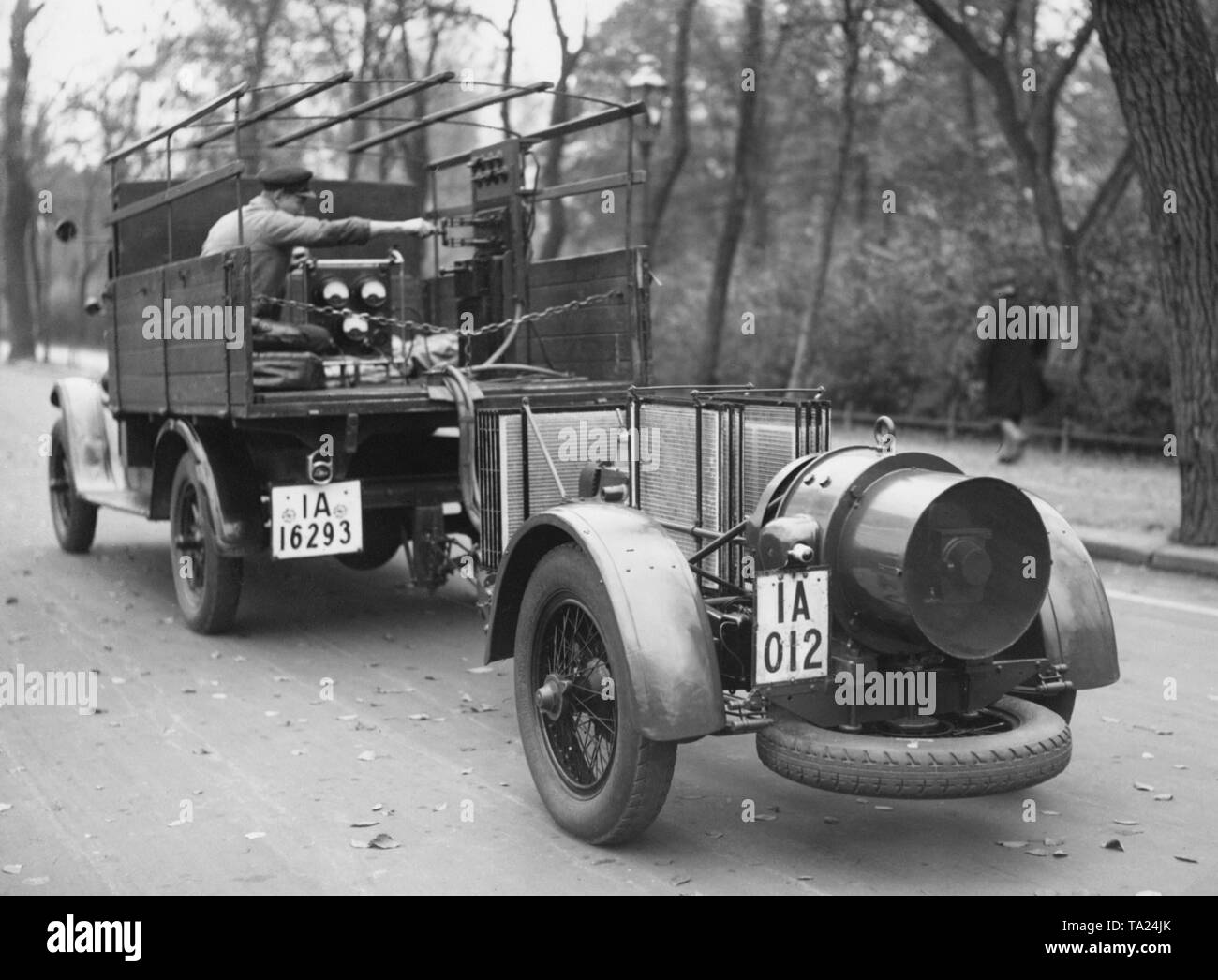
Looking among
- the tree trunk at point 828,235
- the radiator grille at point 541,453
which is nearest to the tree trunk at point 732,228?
the tree trunk at point 828,235

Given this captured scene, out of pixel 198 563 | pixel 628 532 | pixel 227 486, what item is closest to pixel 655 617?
pixel 628 532

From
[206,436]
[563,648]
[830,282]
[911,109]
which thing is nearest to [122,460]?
[206,436]

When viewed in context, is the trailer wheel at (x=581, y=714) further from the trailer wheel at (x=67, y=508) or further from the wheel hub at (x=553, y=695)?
the trailer wheel at (x=67, y=508)

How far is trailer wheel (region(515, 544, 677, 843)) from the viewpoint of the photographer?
426 cm

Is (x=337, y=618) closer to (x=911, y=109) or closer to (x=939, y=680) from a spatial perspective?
(x=939, y=680)

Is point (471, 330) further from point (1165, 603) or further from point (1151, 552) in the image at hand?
point (1151, 552)

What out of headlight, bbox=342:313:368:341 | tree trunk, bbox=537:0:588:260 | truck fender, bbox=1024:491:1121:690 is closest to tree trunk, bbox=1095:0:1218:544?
headlight, bbox=342:313:368:341

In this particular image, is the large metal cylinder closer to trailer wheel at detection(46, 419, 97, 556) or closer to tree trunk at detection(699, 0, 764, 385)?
trailer wheel at detection(46, 419, 97, 556)

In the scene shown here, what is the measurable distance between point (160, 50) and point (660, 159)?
10.7m

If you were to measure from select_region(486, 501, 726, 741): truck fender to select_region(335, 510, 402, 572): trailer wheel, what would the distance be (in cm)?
397

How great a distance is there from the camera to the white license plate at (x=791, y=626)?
162 inches

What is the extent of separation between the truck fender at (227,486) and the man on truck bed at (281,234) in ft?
1.93

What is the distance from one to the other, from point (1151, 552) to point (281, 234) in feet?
20.3
